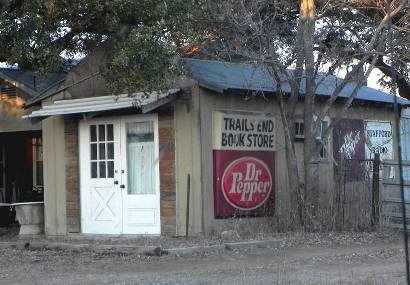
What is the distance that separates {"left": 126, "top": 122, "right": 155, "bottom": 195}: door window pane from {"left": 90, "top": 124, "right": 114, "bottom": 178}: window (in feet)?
1.46

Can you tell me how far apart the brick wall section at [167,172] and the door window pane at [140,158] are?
28cm

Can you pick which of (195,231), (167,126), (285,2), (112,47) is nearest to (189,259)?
(195,231)

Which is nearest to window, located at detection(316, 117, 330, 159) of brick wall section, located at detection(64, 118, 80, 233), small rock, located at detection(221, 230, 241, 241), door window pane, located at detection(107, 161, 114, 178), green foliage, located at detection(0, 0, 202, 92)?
small rock, located at detection(221, 230, 241, 241)

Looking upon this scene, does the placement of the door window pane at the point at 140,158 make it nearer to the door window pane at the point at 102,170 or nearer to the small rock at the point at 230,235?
the door window pane at the point at 102,170

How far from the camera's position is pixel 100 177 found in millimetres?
14992

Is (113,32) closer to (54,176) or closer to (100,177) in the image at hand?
(100,177)

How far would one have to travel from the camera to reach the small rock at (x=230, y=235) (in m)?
13.2

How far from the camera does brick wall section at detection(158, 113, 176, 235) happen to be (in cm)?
1395

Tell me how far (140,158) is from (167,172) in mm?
790

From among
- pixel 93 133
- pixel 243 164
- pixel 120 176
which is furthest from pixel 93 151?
pixel 243 164

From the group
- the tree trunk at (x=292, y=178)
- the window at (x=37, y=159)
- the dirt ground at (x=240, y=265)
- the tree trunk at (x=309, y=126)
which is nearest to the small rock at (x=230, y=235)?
the dirt ground at (x=240, y=265)

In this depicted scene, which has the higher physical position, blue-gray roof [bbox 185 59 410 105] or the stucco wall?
blue-gray roof [bbox 185 59 410 105]

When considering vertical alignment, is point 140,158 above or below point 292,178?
above

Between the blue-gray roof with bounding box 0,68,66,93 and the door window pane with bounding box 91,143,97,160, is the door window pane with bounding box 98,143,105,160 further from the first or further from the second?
the blue-gray roof with bounding box 0,68,66,93
